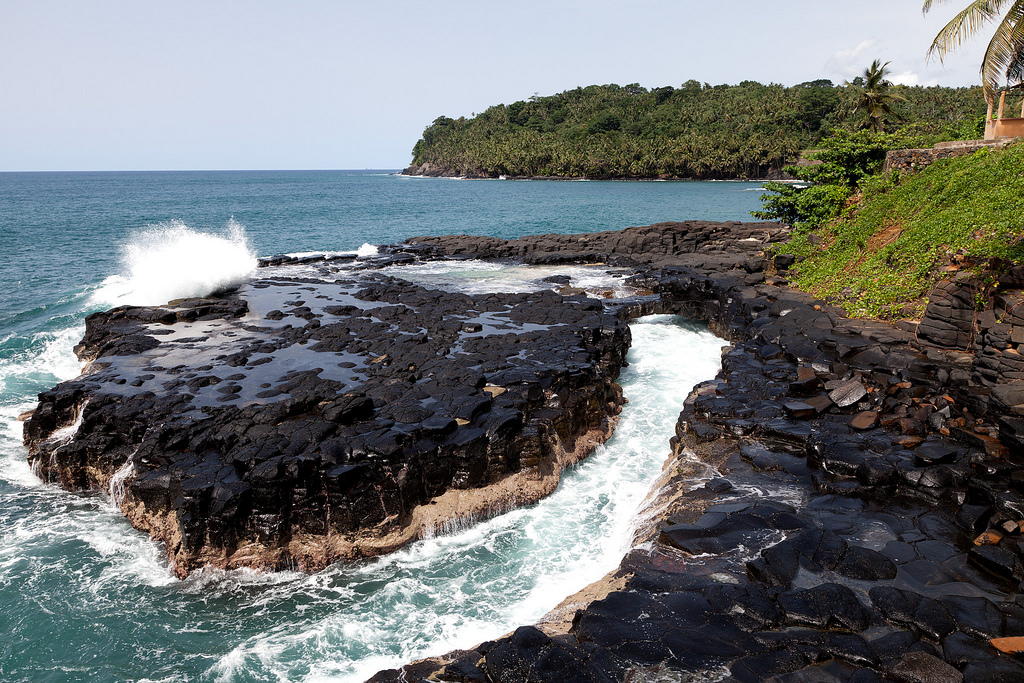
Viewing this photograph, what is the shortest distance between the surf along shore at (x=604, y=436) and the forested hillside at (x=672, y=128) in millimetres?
95524

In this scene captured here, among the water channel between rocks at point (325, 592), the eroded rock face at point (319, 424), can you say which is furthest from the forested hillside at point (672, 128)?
the water channel between rocks at point (325, 592)

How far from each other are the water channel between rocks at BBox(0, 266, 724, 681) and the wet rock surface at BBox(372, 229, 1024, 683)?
3.94 ft

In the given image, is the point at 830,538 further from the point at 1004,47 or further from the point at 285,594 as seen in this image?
the point at 1004,47

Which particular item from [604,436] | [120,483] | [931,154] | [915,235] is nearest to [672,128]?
[931,154]

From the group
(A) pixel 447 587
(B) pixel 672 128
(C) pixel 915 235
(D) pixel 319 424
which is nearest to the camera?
(A) pixel 447 587

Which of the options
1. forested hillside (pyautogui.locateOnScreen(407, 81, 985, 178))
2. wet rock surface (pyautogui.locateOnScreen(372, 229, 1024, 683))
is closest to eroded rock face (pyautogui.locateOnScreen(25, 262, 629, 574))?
wet rock surface (pyautogui.locateOnScreen(372, 229, 1024, 683))

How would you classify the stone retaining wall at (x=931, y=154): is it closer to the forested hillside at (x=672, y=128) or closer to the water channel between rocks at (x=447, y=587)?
the water channel between rocks at (x=447, y=587)

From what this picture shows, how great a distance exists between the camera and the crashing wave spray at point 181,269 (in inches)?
948

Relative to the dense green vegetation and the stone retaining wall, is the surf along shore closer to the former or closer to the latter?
the dense green vegetation

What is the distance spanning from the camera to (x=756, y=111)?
126 m

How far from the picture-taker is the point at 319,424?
11758mm

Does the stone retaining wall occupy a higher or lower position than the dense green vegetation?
higher

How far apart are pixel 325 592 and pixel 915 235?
18772 millimetres

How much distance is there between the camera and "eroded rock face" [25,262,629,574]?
10.2 metres
